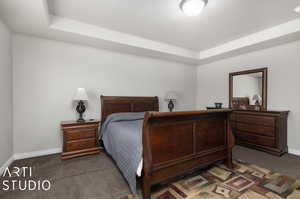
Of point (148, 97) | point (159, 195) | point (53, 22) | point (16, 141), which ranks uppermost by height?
point (53, 22)

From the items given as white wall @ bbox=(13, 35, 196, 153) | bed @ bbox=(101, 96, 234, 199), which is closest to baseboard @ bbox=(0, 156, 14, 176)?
white wall @ bbox=(13, 35, 196, 153)

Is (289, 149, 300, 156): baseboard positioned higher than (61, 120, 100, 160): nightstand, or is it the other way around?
(61, 120, 100, 160): nightstand

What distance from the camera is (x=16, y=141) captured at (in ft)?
8.75

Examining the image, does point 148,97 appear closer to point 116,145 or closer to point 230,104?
point 116,145

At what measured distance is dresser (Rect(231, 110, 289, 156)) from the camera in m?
2.86

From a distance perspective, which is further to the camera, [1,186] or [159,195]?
[1,186]

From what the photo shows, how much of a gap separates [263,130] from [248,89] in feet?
3.65

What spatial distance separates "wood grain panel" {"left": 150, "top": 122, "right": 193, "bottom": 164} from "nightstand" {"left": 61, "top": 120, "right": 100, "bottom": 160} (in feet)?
5.78

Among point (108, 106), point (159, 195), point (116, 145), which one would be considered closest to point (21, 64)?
point (108, 106)

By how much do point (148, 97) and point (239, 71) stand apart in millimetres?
2569

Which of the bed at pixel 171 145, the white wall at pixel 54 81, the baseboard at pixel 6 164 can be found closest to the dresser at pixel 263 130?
the bed at pixel 171 145

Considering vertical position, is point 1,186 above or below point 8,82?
below

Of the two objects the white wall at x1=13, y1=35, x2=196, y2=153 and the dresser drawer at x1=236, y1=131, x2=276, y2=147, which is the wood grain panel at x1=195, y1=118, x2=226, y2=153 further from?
the white wall at x1=13, y1=35, x2=196, y2=153

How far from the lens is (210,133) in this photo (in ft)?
7.13
